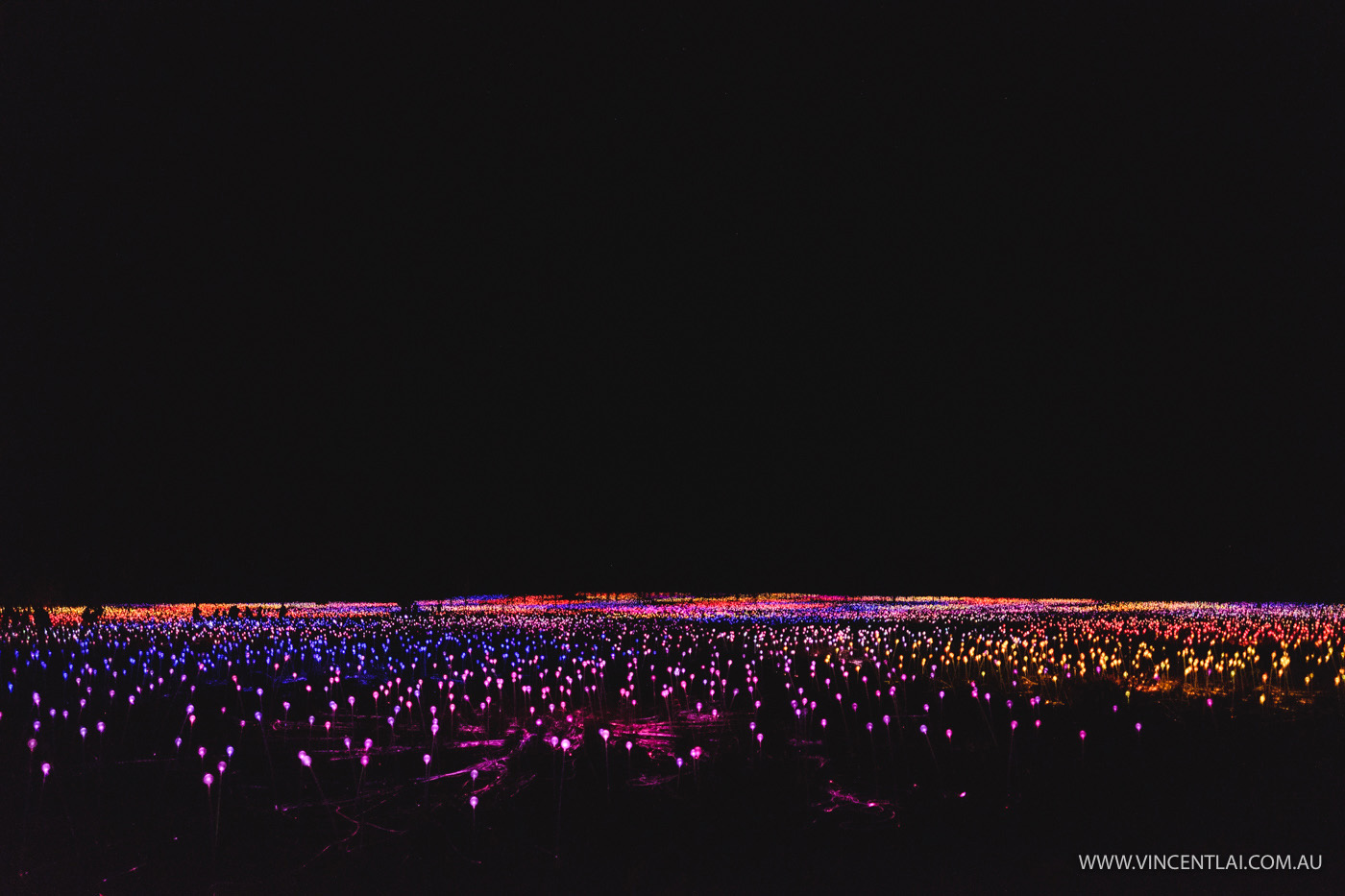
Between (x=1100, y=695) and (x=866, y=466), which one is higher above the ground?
(x=866, y=466)

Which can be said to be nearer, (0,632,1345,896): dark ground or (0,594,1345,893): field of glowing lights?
(0,632,1345,896): dark ground

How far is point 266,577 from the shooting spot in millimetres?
39031

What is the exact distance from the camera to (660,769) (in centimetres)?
746

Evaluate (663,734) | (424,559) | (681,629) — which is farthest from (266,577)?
(663,734)

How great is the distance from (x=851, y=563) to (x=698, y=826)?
129 feet

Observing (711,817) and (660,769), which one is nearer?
(711,817)

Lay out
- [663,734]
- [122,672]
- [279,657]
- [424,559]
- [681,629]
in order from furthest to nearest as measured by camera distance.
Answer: [424,559] < [681,629] < [279,657] < [122,672] < [663,734]

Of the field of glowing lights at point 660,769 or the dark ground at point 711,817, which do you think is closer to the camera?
the dark ground at point 711,817

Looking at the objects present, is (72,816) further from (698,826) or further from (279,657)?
(279,657)

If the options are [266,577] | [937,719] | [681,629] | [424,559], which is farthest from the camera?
[424,559]

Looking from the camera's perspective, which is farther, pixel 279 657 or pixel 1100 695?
pixel 279 657

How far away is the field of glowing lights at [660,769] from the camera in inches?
214

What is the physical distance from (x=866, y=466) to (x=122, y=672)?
136 feet

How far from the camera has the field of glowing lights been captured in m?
5.44
